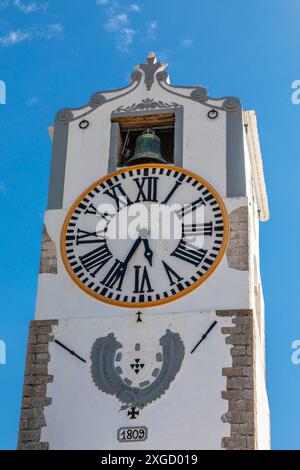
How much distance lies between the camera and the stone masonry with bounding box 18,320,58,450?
21.9 meters

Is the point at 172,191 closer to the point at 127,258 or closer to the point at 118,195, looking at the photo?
the point at 118,195

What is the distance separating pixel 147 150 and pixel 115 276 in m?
2.85

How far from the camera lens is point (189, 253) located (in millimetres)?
23453

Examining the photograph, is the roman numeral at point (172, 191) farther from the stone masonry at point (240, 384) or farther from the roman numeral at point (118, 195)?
the stone masonry at point (240, 384)

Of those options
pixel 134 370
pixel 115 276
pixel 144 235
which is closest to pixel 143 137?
pixel 144 235

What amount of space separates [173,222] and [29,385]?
149 inches

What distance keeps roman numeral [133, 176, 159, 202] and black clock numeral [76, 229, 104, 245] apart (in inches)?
40.0

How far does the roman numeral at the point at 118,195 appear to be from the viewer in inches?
959

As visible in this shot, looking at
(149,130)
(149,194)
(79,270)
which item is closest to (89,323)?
(79,270)

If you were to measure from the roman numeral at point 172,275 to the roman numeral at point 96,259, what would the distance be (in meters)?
1.00

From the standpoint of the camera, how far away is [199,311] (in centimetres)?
2269

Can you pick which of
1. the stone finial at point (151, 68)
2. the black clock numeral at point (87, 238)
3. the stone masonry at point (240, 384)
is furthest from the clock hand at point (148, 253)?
the stone finial at point (151, 68)
